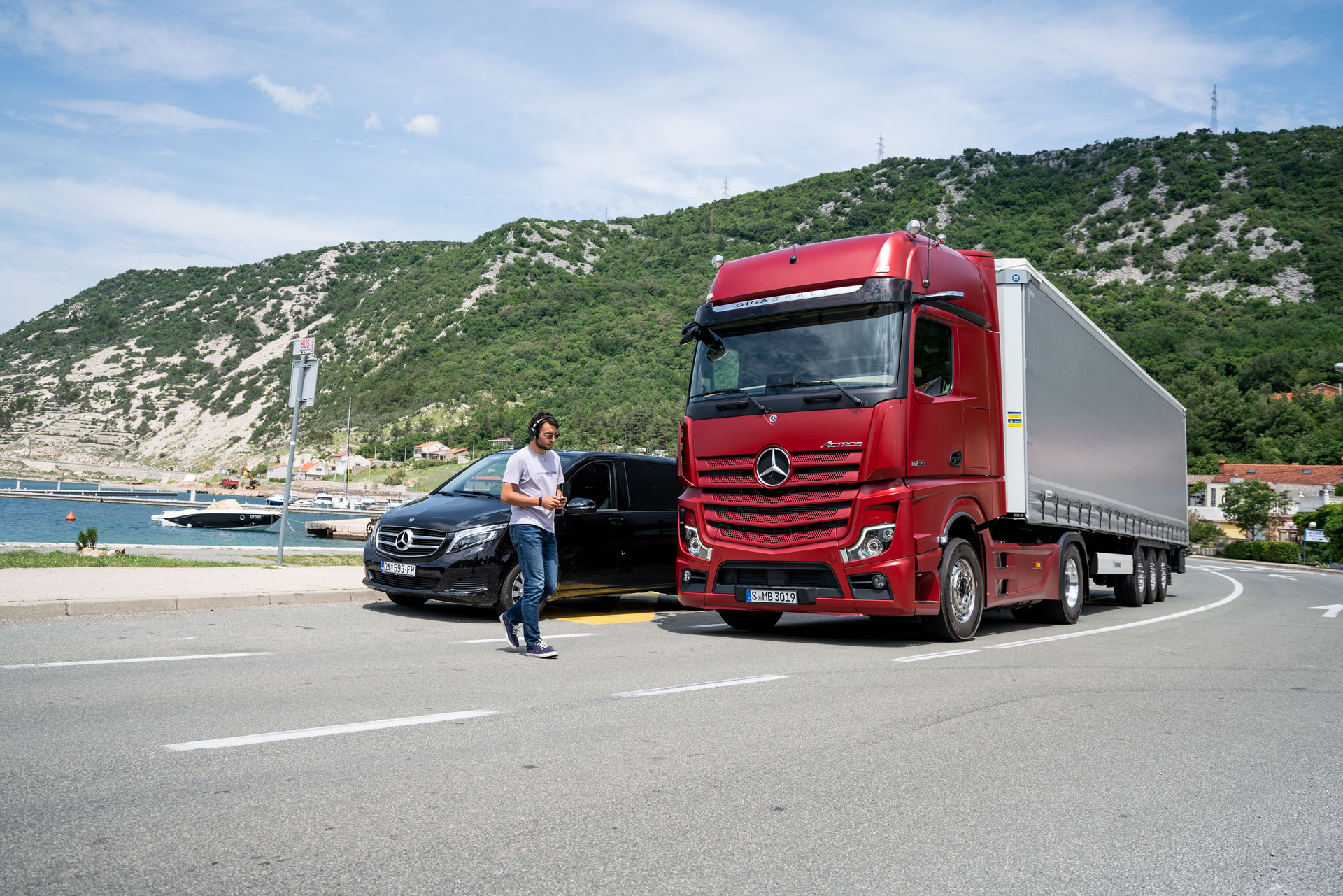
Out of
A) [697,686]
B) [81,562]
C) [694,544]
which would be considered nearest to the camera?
[697,686]

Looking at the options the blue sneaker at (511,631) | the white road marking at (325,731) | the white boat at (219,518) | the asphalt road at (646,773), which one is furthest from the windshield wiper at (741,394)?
the white boat at (219,518)

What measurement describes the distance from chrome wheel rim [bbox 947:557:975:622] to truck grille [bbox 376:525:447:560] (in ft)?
17.4

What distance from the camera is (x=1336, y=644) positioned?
11.9 metres

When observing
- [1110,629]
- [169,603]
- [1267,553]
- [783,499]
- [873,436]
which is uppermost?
[873,436]

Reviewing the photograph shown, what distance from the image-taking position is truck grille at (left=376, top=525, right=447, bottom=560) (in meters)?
10.7

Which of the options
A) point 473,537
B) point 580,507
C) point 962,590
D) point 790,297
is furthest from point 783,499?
point 473,537

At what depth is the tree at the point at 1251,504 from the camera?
91.9 m

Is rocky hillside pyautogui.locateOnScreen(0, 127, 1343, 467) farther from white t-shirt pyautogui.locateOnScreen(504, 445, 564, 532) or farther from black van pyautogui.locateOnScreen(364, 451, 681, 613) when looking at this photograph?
white t-shirt pyautogui.locateOnScreen(504, 445, 564, 532)

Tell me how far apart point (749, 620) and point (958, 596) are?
2418 millimetres

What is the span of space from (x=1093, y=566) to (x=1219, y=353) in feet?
360

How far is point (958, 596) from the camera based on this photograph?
988 cm

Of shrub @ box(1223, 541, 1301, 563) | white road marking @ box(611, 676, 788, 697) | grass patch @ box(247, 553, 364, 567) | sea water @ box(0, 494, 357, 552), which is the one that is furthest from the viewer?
shrub @ box(1223, 541, 1301, 563)

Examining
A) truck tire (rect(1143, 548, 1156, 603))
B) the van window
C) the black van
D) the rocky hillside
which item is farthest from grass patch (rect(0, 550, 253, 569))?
the rocky hillside

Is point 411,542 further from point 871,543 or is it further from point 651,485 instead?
point 871,543
